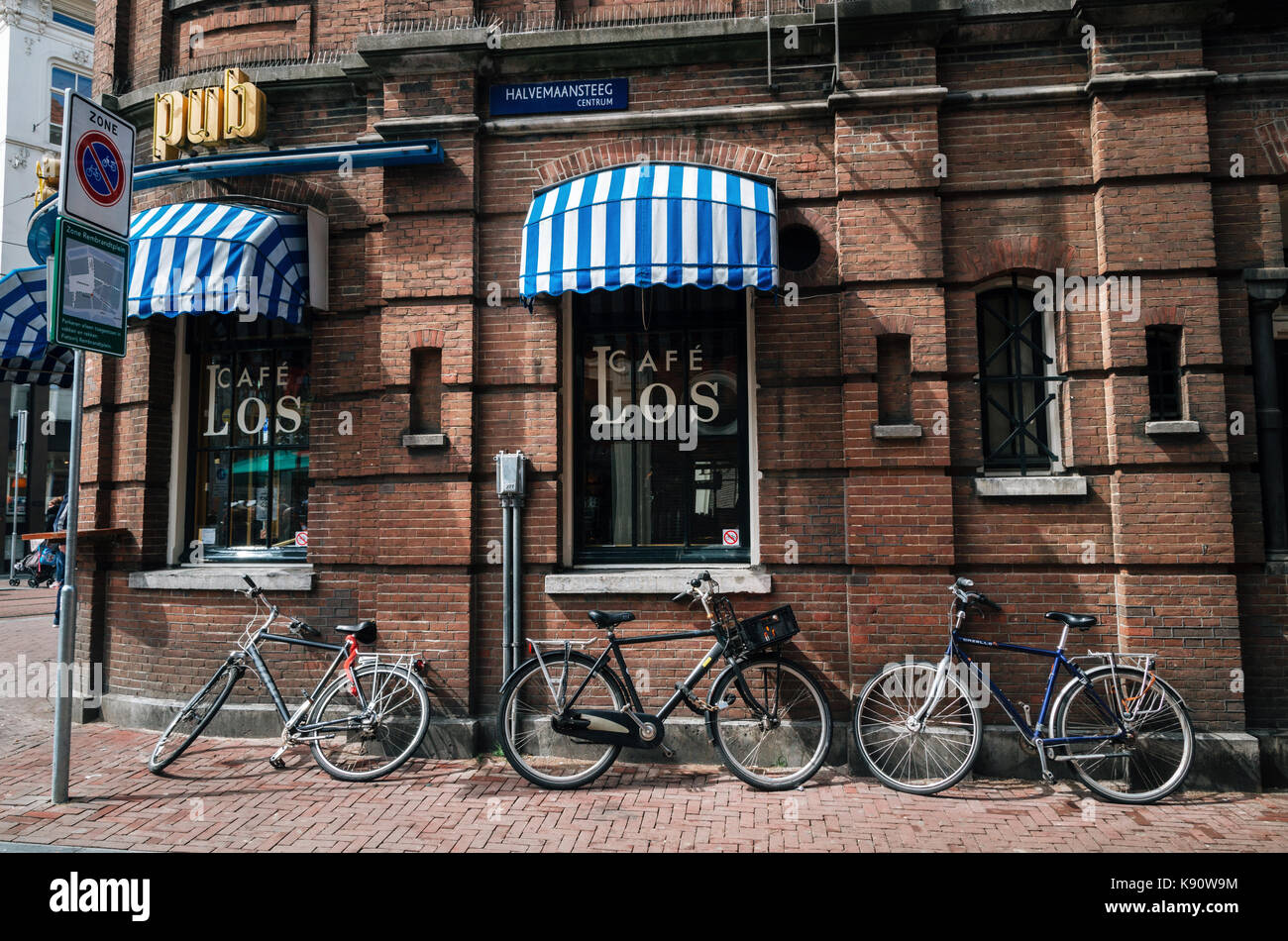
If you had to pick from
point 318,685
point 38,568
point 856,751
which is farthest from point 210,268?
point 38,568

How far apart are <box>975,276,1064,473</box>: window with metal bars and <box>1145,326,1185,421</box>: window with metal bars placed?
2.42ft

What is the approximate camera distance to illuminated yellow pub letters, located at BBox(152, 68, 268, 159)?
292 inches

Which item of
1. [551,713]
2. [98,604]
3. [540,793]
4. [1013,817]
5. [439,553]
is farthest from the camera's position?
[98,604]

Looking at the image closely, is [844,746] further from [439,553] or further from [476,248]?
[476,248]

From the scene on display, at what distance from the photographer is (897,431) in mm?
6387

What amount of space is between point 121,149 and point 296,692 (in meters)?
4.77

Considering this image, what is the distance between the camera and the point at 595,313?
7.24m

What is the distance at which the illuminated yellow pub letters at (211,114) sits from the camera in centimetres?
742

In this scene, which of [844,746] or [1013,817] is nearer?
[1013,817]

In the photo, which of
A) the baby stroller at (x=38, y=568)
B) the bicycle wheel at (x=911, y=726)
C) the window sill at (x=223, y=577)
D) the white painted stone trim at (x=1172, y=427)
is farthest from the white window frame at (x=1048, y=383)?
the baby stroller at (x=38, y=568)

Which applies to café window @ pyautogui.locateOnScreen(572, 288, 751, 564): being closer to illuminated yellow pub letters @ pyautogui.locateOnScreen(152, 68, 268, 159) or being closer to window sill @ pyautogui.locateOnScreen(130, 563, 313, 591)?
window sill @ pyautogui.locateOnScreen(130, 563, 313, 591)

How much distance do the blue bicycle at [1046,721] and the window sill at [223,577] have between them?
200 inches

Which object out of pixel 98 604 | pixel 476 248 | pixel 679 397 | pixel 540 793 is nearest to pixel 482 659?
pixel 540 793

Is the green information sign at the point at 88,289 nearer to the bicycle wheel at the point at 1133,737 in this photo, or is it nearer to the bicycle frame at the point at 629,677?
the bicycle frame at the point at 629,677
